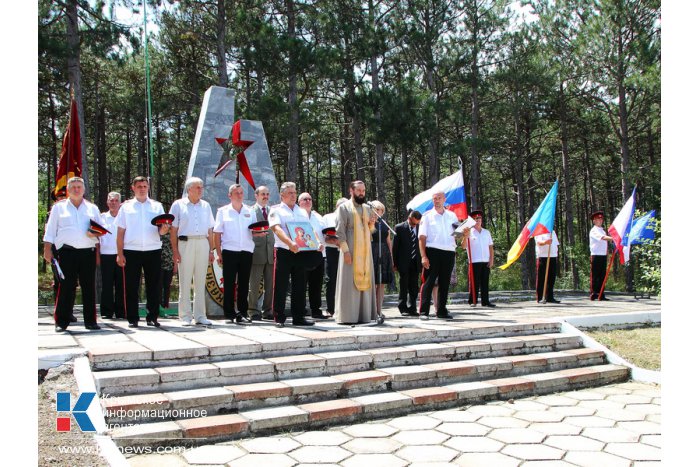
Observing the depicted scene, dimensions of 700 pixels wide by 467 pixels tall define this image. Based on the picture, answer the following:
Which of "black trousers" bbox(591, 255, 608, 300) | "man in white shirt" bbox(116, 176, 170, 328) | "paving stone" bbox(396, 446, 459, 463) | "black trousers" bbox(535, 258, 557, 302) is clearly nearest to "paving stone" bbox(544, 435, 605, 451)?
"paving stone" bbox(396, 446, 459, 463)

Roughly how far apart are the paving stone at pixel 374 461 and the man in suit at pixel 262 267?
395cm

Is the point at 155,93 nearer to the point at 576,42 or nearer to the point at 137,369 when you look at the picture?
the point at 576,42

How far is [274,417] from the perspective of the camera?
416cm

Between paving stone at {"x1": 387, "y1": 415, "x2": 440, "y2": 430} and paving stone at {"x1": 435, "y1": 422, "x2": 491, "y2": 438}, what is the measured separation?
9cm

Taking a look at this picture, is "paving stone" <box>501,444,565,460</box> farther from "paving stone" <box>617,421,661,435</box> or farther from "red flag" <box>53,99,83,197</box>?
"red flag" <box>53,99,83,197</box>

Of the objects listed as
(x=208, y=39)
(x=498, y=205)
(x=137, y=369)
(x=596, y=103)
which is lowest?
(x=137, y=369)

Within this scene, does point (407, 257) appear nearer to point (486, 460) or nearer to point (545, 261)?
point (545, 261)

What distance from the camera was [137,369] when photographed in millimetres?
4520

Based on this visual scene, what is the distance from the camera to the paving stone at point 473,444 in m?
3.88

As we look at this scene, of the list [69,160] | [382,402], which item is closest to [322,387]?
[382,402]

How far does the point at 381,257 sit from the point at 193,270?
104 inches

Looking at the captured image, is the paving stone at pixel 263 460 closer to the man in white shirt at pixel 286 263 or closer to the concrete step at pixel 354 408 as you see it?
the concrete step at pixel 354 408

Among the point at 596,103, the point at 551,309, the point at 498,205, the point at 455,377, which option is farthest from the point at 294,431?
the point at 498,205

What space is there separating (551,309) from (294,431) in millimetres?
6475
